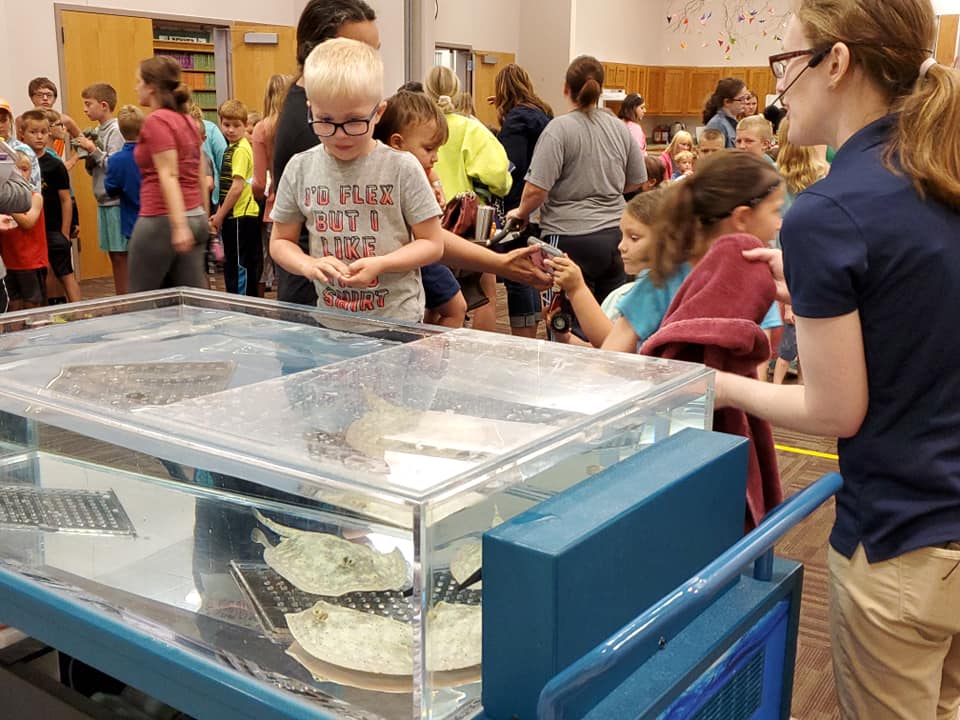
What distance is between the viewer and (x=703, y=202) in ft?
5.62

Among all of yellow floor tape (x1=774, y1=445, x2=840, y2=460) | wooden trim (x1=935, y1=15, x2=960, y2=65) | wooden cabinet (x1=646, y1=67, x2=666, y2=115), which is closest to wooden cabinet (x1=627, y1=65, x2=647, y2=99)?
wooden cabinet (x1=646, y1=67, x2=666, y2=115)

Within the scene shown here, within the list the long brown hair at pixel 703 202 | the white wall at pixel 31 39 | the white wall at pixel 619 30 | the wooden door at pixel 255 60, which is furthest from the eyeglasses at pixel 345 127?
the white wall at pixel 619 30

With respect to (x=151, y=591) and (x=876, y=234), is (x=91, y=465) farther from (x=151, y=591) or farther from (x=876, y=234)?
(x=876, y=234)

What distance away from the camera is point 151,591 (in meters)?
1.20

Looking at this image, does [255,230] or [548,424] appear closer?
[548,424]

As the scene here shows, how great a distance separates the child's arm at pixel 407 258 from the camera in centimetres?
184

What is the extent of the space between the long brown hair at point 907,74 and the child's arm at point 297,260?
0.92 m

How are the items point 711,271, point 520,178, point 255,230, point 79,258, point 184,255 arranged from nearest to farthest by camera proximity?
point 711,271
point 184,255
point 520,178
point 255,230
point 79,258

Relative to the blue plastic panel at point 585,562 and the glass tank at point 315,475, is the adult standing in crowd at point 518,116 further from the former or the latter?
the blue plastic panel at point 585,562

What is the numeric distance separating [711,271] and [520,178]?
379 cm

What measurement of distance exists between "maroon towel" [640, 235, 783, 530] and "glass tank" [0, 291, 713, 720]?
57mm

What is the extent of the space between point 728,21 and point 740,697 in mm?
13404

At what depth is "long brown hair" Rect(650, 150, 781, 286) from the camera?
66.7 inches

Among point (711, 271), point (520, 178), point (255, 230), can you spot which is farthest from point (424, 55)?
point (711, 271)
